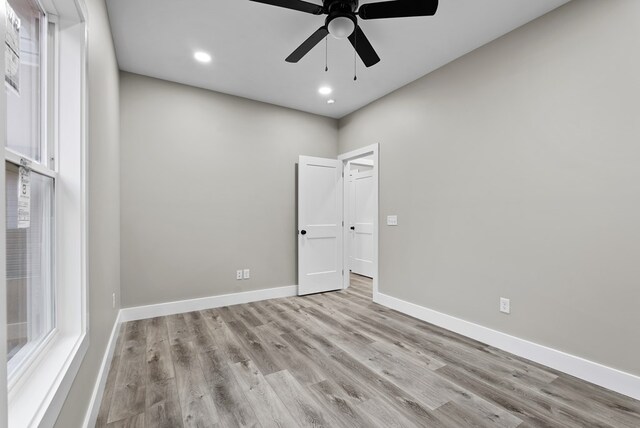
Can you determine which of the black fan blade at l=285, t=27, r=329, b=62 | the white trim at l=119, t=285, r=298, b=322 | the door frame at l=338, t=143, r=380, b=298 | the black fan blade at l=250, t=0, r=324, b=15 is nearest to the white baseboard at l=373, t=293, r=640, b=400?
the door frame at l=338, t=143, r=380, b=298

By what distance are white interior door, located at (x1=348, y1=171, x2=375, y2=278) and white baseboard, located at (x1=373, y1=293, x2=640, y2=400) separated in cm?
219

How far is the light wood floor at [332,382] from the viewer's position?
67.7 inches

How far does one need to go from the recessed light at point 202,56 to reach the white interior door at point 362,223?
3.52 m

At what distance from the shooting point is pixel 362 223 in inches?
227

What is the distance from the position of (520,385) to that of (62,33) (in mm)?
3399

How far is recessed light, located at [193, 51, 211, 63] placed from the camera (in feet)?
9.50

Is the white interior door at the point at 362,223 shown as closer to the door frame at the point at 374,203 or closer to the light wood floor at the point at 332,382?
the door frame at the point at 374,203

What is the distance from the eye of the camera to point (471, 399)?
1883 millimetres

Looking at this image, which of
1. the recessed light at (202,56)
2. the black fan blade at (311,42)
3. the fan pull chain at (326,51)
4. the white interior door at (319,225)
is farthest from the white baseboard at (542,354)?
the recessed light at (202,56)

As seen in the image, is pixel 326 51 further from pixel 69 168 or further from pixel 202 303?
pixel 202 303

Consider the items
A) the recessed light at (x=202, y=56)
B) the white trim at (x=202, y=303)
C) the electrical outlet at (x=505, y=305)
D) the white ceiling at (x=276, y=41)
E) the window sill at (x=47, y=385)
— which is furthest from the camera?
the white trim at (x=202, y=303)

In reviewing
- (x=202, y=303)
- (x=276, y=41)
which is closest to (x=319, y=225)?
(x=202, y=303)

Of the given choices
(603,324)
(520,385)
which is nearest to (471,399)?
(520,385)

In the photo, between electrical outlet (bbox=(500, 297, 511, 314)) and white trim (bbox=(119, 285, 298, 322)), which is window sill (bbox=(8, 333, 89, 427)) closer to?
white trim (bbox=(119, 285, 298, 322))
